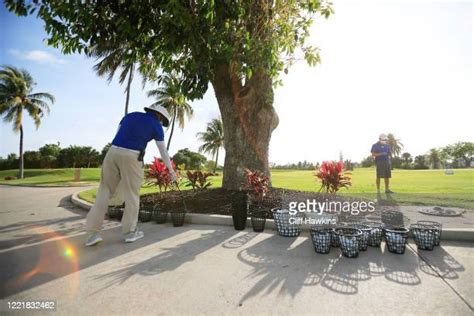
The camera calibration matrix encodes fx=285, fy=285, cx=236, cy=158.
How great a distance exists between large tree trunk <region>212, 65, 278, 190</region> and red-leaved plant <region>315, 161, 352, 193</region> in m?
2.43

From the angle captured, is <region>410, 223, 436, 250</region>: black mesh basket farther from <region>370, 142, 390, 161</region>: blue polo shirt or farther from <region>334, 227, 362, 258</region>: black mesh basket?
<region>370, 142, 390, 161</region>: blue polo shirt

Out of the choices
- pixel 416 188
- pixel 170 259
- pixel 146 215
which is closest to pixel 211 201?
pixel 146 215

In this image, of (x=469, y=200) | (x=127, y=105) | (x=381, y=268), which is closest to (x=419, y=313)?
(x=381, y=268)

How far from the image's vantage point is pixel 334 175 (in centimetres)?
567

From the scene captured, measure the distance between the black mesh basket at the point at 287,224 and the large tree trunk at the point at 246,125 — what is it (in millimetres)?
3166

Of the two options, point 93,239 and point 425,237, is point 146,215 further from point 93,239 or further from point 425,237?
point 425,237

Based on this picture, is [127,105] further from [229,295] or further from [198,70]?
[229,295]

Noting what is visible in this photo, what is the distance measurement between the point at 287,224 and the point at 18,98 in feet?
121

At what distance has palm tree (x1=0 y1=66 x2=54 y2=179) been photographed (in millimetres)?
30625

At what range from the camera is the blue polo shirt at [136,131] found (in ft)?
13.7

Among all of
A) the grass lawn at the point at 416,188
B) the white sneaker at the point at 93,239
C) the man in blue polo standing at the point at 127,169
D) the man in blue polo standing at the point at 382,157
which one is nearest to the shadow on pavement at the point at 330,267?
the man in blue polo standing at the point at 127,169

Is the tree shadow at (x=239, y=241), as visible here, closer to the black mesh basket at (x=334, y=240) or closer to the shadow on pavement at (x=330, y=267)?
the shadow on pavement at (x=330, y=267)

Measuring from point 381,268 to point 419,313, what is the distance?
0.98 m

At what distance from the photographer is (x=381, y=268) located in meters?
3.20
